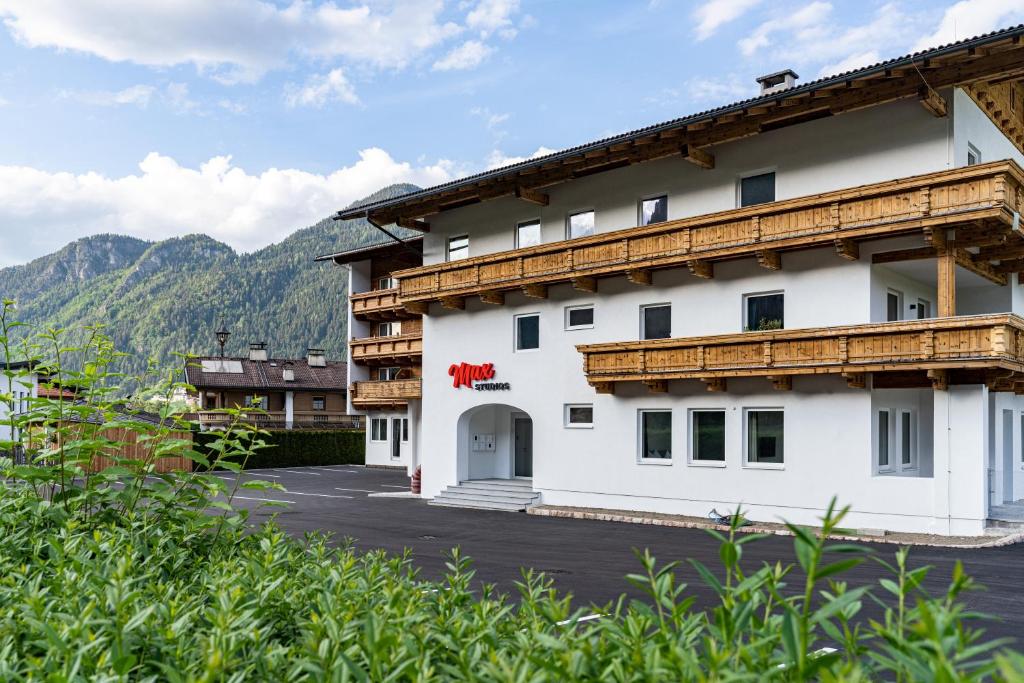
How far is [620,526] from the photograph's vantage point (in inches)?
850

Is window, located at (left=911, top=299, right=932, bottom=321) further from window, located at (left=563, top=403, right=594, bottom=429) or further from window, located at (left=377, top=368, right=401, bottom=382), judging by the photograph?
window, located at (left=377, top=368, right=401, bottom=382)

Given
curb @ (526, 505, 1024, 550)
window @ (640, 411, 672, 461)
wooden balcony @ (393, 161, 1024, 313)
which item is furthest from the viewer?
window @ (640, 411, 672, 461)

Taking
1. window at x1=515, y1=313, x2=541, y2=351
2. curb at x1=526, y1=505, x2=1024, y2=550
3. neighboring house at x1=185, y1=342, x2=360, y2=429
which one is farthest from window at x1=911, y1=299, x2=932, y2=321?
neighboring house at x1=185, y1=342, x2=360, y2=429

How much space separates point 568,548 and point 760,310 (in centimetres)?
835

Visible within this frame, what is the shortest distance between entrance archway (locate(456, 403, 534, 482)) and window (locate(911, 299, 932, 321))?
40.5ft

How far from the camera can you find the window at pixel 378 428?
4922 centimetres

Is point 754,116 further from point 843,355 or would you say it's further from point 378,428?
point 378,428

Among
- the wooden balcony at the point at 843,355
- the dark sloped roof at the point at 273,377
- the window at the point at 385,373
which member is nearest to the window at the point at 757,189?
the wooden balcony at the point at 843,355

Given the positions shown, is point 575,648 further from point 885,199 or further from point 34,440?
point 885,199

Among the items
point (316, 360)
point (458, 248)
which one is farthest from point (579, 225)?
point (316, 360)

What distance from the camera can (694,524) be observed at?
69.1 ft

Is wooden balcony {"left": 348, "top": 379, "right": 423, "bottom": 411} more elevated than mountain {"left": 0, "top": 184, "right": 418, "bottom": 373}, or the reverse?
mountain {"left": 0, "top": 184, "right": 418, "bottom": 373}

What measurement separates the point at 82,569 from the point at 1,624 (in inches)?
25.3

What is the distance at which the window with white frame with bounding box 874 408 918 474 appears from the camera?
20.9 metres
